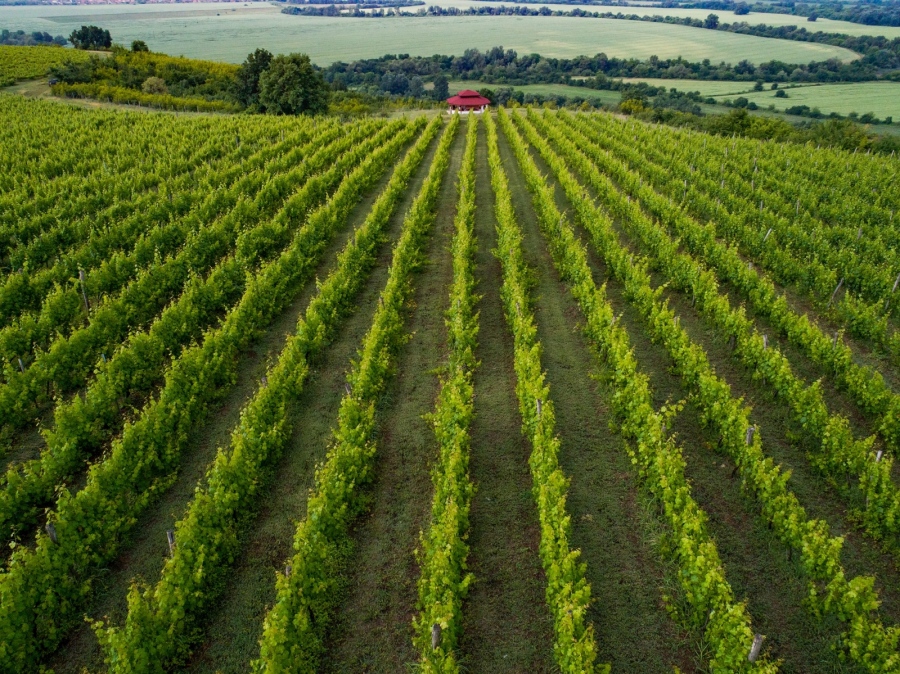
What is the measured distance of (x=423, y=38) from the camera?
13925 cm

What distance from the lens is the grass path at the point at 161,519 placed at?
6988 millimetres

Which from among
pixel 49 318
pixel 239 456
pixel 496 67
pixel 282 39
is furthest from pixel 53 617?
pixel 282 39

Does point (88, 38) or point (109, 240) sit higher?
point (88, 38)

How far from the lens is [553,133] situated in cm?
3503

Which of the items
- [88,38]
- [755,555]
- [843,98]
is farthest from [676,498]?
[88,38]

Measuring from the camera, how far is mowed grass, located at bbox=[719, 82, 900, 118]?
55531 millimetres

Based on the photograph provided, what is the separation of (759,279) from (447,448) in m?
10.1

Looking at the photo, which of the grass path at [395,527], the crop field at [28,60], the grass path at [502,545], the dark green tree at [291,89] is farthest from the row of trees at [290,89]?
the grass path at [502,545]

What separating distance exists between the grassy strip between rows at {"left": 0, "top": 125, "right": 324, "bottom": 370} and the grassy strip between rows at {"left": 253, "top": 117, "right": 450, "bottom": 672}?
6.43 m

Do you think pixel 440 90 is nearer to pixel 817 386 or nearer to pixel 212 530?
pixel 817 386

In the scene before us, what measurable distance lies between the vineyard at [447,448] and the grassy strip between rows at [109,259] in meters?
0.10

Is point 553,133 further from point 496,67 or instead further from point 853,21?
point 853,21

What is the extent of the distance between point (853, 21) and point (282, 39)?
14712 centimetres

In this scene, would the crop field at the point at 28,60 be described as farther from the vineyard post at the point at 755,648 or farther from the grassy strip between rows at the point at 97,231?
the vineyard post at the point at 755,648
